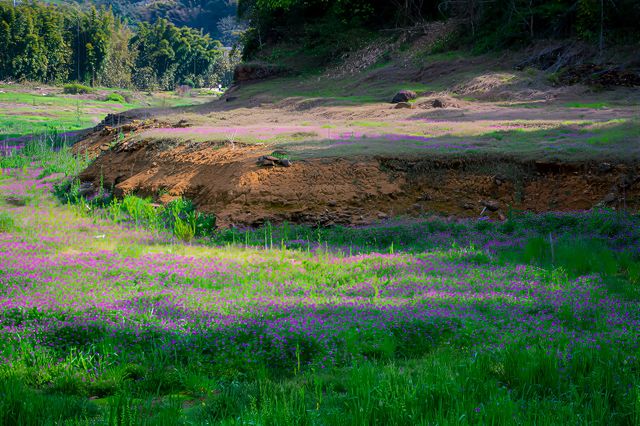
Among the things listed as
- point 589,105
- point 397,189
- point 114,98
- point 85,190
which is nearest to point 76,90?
point 114,98

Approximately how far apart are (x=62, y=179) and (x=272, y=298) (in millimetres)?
14042

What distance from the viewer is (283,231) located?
10938 millimetres

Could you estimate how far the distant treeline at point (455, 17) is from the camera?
25266mm

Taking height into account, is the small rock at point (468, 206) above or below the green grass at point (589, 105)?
below

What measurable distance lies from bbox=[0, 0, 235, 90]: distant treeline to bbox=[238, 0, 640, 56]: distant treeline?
41.4 meters

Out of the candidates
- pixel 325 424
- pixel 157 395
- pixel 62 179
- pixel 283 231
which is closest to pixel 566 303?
pixel 325 424

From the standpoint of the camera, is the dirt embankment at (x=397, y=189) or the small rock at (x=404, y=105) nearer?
the dirt embankment at (x=397, y=189)

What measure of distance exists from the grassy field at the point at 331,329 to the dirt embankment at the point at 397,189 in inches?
60.2

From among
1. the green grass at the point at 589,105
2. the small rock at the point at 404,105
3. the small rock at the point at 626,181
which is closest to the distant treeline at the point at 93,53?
the small rock at the point at 404,105

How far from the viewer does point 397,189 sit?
1226 cm

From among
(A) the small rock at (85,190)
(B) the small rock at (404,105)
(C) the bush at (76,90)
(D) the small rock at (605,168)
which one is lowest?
(A) the small rock at (85,190)

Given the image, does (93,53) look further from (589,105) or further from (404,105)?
(589,105)

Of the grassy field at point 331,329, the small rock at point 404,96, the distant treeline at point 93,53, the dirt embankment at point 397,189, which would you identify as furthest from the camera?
the distant treeline at point 93,53

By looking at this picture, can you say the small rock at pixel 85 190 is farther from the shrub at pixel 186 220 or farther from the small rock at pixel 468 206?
the small rock at pixel 468 206
